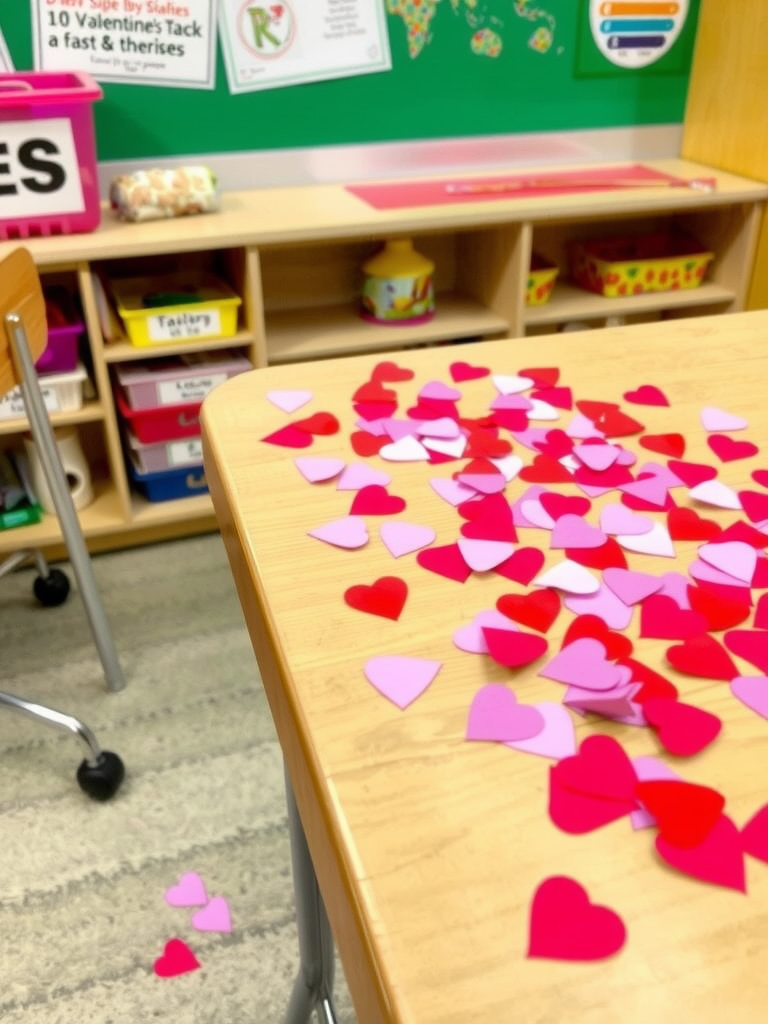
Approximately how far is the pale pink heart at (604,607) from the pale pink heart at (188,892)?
32.6 inches

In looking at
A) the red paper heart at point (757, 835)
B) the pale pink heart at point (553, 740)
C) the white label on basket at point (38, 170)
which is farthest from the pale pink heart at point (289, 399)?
the white label on basket at point (38, 170)

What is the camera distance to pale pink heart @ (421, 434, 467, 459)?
2.42ft

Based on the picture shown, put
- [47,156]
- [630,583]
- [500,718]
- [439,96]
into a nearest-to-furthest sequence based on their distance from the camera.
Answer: [500,718] < [630,583] < [47,156] < [439,96]

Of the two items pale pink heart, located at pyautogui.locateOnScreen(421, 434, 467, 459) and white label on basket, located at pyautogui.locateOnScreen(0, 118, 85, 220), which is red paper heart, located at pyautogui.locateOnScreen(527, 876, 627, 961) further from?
white label on basket, located at pyautogui.locateOnScreen(0, 118, 85, 220)

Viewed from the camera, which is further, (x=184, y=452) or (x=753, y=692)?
(x=184, y=452)

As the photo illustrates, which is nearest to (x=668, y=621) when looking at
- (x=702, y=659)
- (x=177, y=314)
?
(x=702, y=659)

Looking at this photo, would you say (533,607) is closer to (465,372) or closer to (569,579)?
(569,579)

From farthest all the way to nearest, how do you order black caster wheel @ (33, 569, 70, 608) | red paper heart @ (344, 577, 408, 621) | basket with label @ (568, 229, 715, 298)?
basket with label @ (568, 229, 715, 298) < black caster wheel @ (33, 569, 70, 608) < red paper heart @ (344, 577, 408, 621)

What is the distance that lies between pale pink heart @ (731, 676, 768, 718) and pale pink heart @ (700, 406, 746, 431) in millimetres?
331

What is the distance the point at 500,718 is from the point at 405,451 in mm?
310

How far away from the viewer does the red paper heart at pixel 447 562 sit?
0.59 m

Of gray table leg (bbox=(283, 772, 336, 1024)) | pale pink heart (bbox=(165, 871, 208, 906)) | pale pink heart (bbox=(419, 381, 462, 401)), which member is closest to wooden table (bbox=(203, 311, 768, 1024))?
pale pink heart (bbox=(419, 381, 462, 401))

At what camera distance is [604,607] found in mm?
563

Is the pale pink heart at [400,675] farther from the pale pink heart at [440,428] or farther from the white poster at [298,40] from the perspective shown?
the white poster at [298,40]
